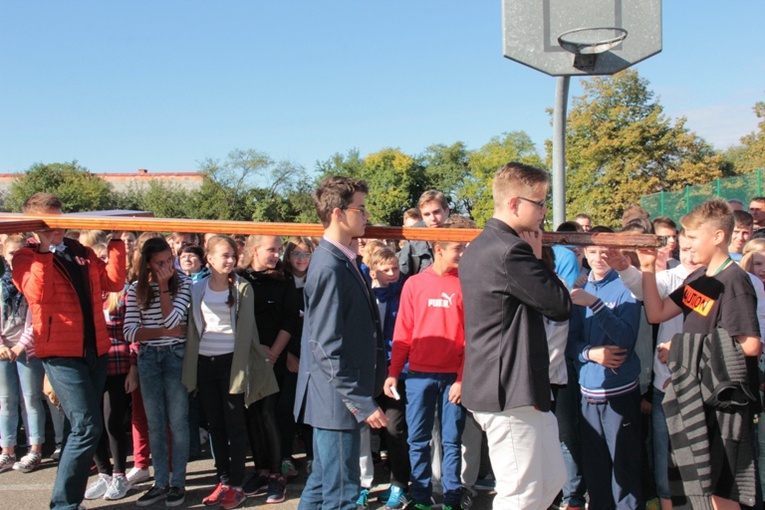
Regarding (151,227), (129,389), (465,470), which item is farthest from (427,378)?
(129,389)

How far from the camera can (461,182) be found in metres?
63.5

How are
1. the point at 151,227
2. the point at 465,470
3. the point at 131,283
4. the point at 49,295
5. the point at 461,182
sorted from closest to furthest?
the point at 151,227 < the point at 49,295 < the point at 465,470 < the point at 131,283 < the point at 461,182

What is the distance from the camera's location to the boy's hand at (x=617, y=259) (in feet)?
12.0

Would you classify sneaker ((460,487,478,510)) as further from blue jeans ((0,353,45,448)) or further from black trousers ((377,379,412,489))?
blue jeans ((0,353,45,448))

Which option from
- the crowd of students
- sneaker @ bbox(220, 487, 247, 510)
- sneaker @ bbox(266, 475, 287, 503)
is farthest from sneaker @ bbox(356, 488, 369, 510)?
sneaker @ bbox(220, 487, 247, 510)

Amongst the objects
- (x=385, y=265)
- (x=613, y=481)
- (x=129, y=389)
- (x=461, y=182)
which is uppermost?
(x=461, y=182)

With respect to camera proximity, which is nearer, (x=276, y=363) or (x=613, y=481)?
(x=613, y=481)

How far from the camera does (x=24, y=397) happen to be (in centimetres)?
568

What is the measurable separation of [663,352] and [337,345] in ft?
7.26

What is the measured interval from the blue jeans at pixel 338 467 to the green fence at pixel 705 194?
11.5 metres

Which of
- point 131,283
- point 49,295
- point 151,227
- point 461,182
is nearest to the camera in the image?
point 151,227

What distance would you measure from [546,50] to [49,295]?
4906 mm

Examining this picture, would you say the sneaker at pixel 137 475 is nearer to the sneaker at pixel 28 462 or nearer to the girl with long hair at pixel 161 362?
the girl with long hair at pixel 161 362

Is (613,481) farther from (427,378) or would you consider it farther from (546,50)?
(546,50)
